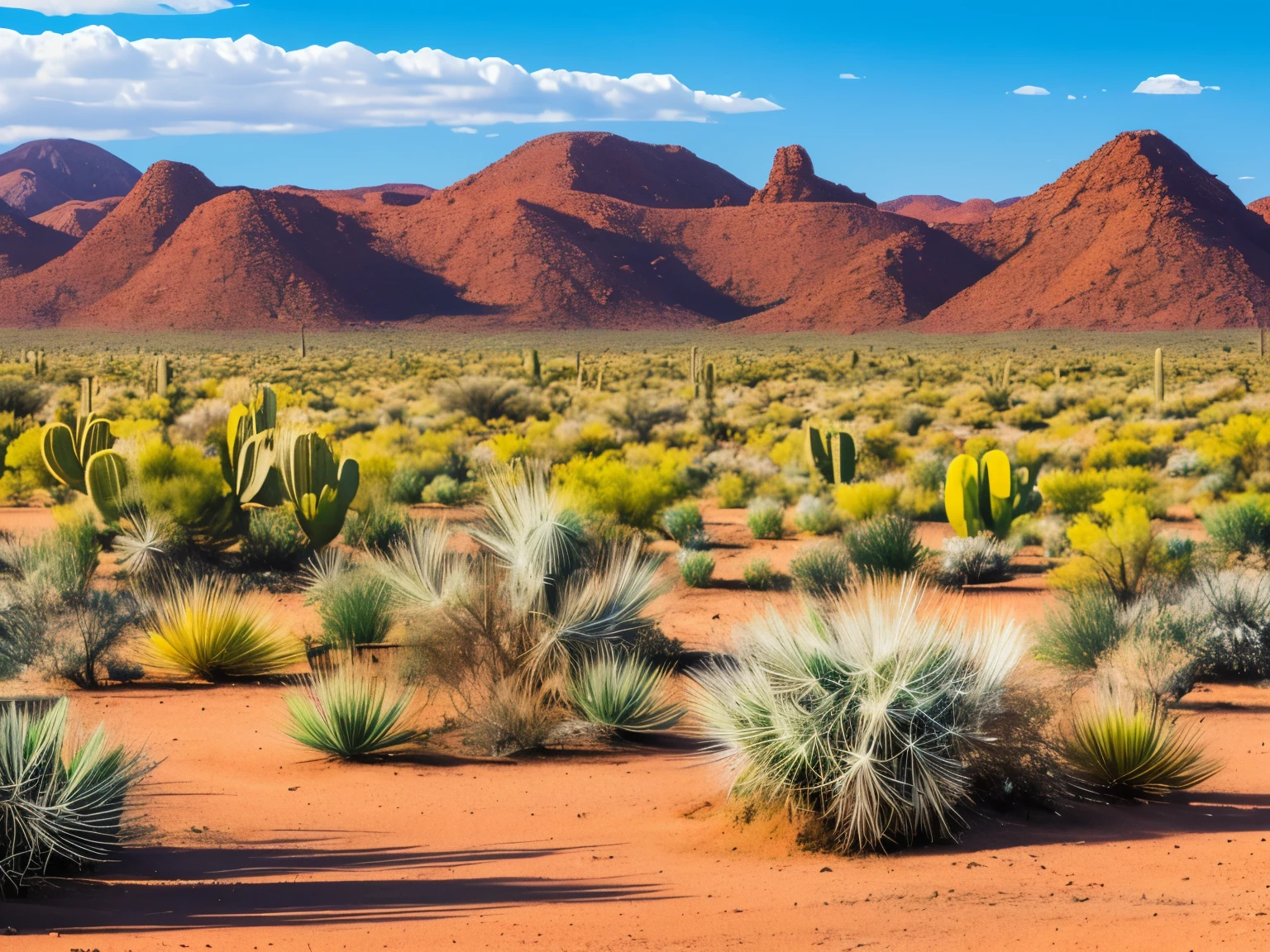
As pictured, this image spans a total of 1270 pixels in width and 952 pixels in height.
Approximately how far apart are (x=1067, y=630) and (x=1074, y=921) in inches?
195

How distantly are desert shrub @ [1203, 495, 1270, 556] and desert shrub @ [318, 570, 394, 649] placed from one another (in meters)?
8.51

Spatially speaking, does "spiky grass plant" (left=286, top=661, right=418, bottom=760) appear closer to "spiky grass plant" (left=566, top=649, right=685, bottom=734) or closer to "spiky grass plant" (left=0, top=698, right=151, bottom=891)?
"spiky grass plant" (left=566, top=649, right=685, bottom=734)

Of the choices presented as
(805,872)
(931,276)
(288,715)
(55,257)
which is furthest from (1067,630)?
(55,257)

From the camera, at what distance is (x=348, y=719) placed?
743 cm

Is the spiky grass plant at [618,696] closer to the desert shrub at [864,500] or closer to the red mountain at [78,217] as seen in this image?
the desert shrub at [864,500]

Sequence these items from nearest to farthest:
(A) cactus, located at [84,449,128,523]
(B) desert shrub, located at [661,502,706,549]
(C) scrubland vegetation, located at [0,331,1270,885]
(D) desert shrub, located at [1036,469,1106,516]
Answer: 1. (C) scrubland vegetation, located at [0,331,1270,885]
2. (A) cactus, located at [84,449,128,523]
3. (B) desert shrub, located at [661,502,706,549]
4. (D) desert shrub, located at [1036,469,1106,516]

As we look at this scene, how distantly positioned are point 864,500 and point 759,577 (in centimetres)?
415

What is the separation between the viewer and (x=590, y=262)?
11850 cm

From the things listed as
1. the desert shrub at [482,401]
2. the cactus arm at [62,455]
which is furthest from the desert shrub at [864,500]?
the desert shrub at [482,401]

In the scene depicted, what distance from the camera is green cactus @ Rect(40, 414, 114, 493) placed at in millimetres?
14664

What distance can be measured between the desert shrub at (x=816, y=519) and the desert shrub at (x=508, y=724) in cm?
906

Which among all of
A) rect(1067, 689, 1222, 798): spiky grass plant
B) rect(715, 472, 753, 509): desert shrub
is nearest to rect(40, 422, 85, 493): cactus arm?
rect(715, 472, 753, 509): desert shrub

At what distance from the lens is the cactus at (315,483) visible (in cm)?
1256

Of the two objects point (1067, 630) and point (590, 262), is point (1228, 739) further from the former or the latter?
point (590, 262)
